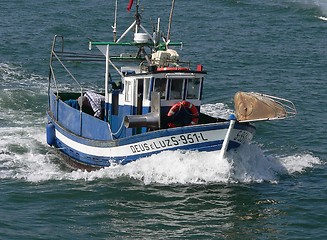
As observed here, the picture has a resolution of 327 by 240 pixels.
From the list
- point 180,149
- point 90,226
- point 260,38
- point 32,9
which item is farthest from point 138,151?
point 32,9

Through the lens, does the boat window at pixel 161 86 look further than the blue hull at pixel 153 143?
Yes

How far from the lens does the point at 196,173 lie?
860 inches

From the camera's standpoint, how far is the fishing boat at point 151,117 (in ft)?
69.6

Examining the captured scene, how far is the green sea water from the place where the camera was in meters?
19.4

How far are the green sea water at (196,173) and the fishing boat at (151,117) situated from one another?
0.46 m

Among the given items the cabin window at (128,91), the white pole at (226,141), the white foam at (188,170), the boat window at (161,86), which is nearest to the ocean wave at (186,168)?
the white foam at (188,170)

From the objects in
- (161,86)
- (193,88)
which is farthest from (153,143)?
(193,88)

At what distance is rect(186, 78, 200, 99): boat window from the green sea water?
2.19m

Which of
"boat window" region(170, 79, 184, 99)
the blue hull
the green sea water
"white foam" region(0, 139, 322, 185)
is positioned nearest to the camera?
the green sea water

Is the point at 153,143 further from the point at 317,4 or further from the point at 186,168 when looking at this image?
the point at 317,4

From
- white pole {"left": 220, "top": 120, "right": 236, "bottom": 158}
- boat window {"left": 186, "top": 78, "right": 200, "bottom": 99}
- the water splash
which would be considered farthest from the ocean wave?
the water splash

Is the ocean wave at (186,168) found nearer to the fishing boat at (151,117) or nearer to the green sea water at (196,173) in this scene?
the green sea water at (196,173)

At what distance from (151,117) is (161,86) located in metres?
1.13

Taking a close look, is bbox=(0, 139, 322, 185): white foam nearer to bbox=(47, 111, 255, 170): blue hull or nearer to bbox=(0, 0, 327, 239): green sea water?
bbox=(0, 0, 327, 239): green sea water
